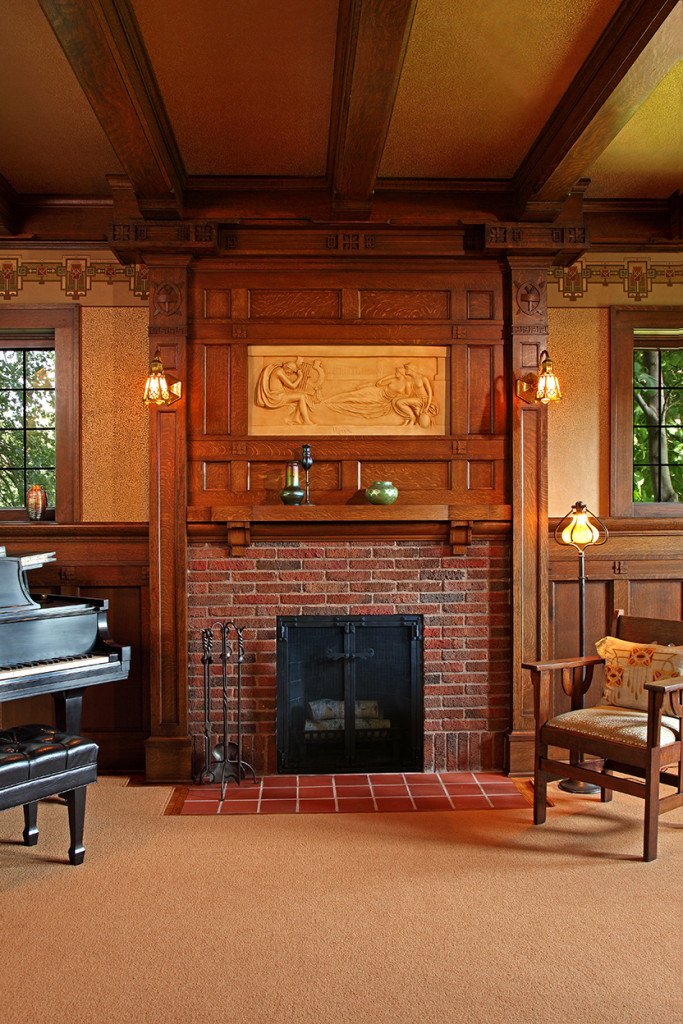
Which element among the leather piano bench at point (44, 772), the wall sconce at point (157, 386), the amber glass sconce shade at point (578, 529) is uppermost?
the wall sconce at point (157, 386)

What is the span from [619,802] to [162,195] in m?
3.91

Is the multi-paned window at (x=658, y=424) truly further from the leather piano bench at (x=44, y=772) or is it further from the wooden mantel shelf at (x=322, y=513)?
the leather piano bench at (x=44, y=772)

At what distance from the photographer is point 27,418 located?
461 centimetres

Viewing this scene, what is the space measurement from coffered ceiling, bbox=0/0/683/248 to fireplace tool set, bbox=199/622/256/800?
90.2 inches

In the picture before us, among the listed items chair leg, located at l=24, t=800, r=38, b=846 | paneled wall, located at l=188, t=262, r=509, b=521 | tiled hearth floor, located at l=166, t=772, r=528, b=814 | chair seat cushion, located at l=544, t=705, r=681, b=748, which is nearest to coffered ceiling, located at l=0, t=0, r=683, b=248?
paneled wall, located at l=188, t=262, r=509, b=521

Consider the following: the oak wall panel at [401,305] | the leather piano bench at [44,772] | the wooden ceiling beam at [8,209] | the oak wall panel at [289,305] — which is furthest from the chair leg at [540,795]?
the wooden ceiling beam at [8,209]

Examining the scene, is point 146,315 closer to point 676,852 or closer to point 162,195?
point 162,195

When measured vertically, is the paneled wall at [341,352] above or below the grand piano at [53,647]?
above

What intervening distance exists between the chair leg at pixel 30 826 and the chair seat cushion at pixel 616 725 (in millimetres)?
2373

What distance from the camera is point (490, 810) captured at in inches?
147

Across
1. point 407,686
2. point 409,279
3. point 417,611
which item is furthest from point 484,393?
point 407,686

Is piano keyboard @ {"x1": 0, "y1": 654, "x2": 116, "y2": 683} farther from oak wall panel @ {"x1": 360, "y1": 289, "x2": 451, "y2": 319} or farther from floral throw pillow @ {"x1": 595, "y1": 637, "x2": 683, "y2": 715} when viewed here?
floral throw pillow @ {"x1": 595, "y1": 637, "x2": 683, "y2": 715}

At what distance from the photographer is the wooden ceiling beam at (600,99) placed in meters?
2.76

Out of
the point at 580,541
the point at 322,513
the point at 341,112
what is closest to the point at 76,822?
the point at 322,513
